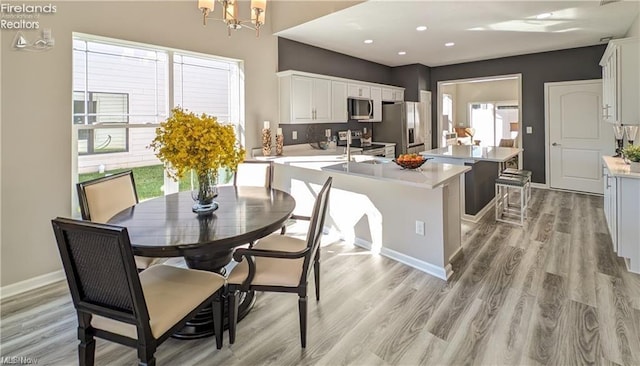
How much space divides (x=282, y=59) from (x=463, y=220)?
11.4 feet

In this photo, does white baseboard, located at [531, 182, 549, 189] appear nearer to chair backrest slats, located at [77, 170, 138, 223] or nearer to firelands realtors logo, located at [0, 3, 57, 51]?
chair backrest slats, located at [77, 170, 138, 223]

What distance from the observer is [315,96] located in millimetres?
5039

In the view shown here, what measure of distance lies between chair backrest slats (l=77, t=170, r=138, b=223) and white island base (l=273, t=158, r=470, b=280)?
175 cm

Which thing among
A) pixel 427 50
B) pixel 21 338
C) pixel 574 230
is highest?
pixel 427 50

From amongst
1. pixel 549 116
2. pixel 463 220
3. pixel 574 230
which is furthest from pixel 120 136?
pixel 549 116

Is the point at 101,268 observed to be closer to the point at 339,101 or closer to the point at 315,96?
the point at 315,96

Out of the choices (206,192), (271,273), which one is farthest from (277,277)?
(206,192)

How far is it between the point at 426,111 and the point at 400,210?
4855mm

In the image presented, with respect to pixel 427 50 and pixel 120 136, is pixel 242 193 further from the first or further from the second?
pixel 427 50

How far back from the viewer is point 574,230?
3990mm

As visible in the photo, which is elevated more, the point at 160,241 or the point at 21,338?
the point at 160,241

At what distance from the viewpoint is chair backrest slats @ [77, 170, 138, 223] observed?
2.26 meters

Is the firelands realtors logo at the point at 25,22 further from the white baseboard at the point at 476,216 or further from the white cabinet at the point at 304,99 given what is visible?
the white baseboard at the point at 476,216

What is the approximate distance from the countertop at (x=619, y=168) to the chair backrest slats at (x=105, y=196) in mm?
4176
